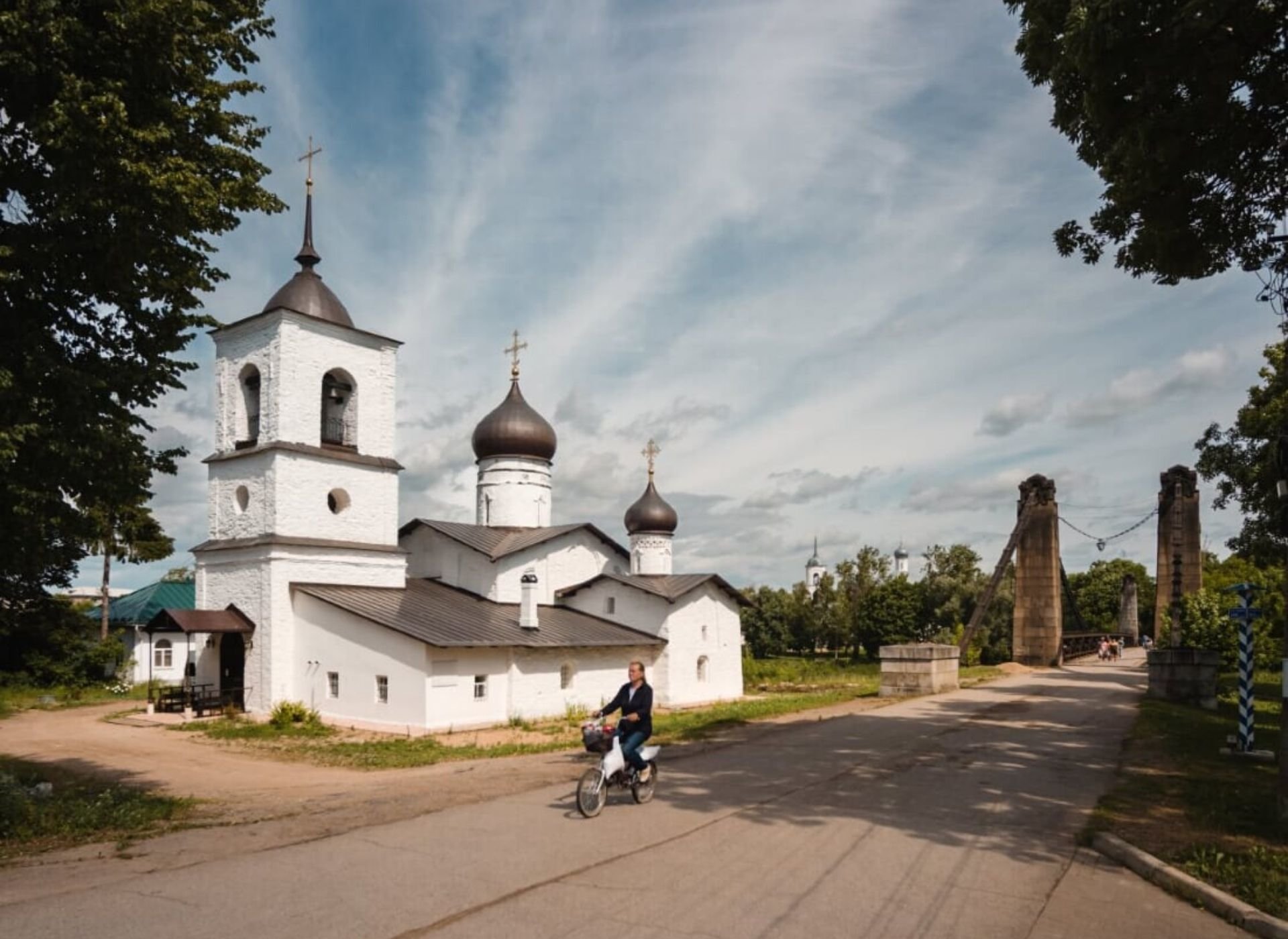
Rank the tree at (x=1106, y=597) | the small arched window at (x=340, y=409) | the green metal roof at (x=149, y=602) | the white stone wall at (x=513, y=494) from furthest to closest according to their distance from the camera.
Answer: the tree at (x=1106, y=597), the green metal roof at (x=149, y=602), the white stone wall at (x=513, y=494), the small arched window at (x=340, y=409)

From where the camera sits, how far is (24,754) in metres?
18.6

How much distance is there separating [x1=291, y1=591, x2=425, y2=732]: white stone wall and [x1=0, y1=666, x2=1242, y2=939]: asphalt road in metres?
12.4

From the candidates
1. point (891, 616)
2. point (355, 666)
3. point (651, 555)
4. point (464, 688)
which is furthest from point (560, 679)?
point (891, 616)

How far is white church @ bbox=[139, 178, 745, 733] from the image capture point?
78.4 ft

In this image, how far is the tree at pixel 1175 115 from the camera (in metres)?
9.06

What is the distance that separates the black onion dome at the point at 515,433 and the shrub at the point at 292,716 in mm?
13984

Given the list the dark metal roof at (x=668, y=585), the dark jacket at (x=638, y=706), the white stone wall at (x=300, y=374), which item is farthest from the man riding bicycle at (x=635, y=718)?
the dark metal roof at (x=668, y=585)

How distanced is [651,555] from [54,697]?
22.0 meters

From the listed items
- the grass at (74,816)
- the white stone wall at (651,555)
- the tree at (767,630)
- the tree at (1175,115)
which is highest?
the tree at (1175,115)

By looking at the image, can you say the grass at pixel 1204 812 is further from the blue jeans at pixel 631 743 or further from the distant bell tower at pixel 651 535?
the distant bell tower at pixel 651 535

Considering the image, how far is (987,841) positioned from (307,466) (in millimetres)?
22052

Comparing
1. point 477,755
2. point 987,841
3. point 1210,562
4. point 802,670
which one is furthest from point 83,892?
point 1210,562

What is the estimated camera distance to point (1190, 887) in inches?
273

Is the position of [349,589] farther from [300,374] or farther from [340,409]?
[300,374]
